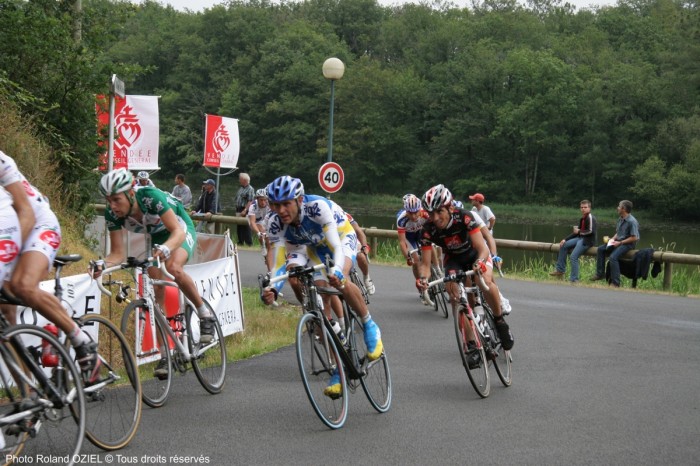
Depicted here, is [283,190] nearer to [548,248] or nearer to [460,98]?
[548,248]

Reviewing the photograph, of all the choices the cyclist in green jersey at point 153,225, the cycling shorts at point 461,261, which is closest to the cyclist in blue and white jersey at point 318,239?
the cyclist in green jersey at point 153,225

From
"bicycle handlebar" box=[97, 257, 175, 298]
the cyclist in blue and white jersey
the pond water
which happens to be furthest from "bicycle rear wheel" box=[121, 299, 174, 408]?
the pond water

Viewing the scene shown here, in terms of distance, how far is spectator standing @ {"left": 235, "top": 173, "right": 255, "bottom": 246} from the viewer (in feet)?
82.2

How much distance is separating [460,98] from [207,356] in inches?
3393

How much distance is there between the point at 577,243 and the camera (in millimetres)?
21266

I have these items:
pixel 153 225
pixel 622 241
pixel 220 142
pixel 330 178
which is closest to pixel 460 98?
pixel 220 142

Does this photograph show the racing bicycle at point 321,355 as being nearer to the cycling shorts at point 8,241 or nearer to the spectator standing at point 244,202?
the cycling shorts at point 8,241

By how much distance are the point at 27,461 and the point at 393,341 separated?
6499 mm

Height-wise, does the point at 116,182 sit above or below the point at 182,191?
above

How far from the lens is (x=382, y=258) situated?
24.8m

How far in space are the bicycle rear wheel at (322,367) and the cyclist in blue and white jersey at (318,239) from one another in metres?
0.06

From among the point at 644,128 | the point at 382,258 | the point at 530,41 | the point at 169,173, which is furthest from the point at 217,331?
the point at 530,41

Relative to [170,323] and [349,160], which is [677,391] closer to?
[170,323]

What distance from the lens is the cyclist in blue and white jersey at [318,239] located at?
746 centimetres
